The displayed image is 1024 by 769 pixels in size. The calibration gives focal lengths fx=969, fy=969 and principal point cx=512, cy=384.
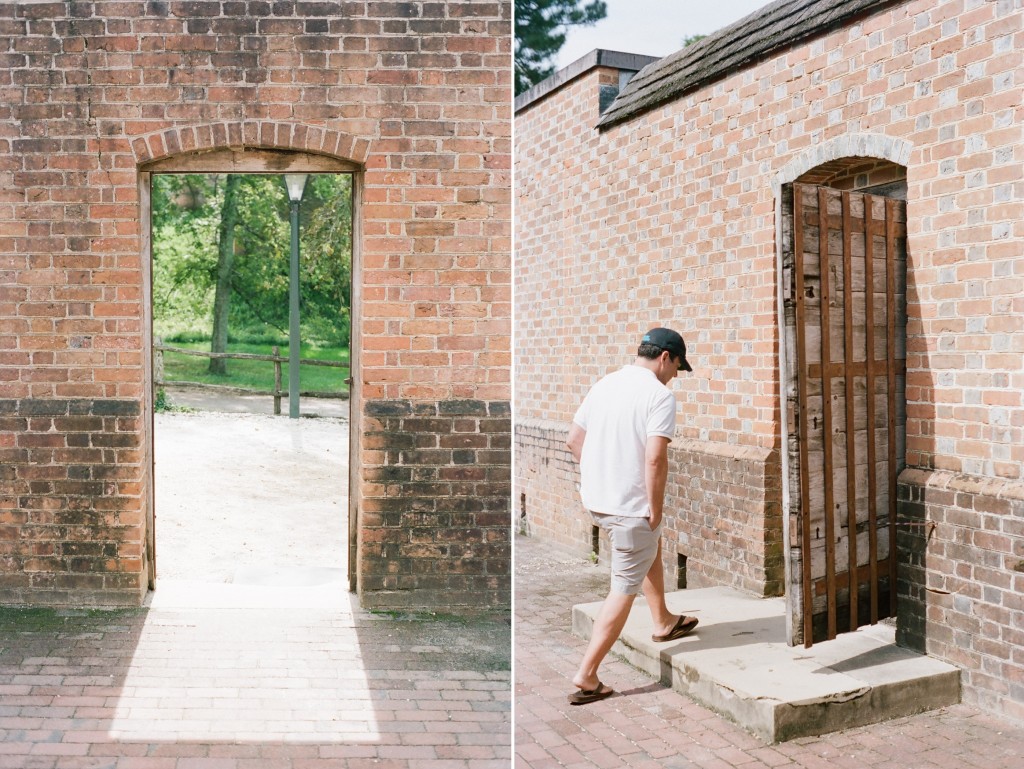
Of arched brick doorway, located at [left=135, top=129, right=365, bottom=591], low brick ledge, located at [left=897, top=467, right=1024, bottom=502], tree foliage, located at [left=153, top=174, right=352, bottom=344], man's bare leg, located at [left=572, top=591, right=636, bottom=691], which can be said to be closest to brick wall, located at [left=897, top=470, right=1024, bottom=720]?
low brick ledge, located at [left=897, top=467, right=1024, bottom=502]

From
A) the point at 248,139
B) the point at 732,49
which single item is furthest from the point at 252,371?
the point at 732,49

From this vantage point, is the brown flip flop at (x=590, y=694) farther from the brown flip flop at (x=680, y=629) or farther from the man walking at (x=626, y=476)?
the brown flip flop at (x=680, y=629)

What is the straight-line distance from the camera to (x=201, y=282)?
24.5m

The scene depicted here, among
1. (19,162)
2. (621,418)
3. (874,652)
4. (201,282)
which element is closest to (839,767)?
(874,652)

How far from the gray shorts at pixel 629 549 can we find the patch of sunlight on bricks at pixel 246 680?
50.5 inches

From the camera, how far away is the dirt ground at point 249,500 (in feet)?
22.8

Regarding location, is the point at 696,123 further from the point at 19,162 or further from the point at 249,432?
the point at 249,432

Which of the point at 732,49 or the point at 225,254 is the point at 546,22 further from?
the point at 225,254

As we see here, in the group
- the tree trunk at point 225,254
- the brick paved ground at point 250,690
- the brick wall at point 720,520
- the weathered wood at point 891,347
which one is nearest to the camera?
the brick paved ground at point 250,690

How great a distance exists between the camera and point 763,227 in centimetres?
610

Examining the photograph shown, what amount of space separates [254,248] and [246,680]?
21.7m

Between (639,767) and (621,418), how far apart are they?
1.51 meters

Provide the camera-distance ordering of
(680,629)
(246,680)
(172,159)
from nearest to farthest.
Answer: (246,680), (680,629), (172,159)

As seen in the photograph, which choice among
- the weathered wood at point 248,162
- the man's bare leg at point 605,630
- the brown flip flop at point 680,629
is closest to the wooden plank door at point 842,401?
the brown flip flop at point 680,629
